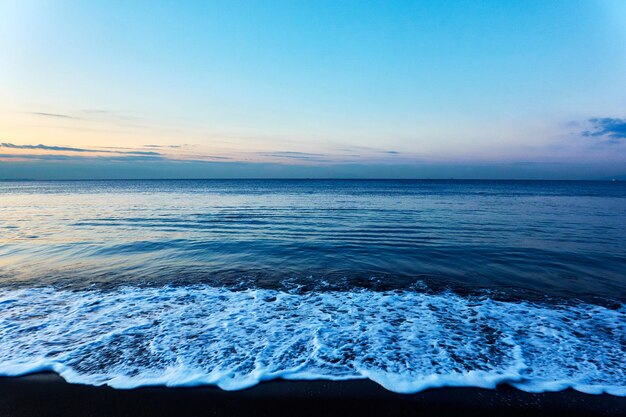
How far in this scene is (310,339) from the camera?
21.4ft

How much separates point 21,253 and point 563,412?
19.2 meters

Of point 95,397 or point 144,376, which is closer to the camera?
point 95,397

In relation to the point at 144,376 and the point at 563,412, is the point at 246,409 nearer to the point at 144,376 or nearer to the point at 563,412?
the point at 144,376

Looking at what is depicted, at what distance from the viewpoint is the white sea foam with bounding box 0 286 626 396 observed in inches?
206

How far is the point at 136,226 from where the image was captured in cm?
2295

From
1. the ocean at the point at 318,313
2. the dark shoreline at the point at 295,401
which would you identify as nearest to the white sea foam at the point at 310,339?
the ocean at the point at 318,313

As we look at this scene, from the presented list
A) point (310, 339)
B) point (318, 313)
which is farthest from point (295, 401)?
point (318, 313)

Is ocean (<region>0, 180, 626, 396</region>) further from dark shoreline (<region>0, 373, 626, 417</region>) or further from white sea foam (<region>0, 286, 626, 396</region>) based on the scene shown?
dark shoreline (<region>0, 373, 626, 417</region>)

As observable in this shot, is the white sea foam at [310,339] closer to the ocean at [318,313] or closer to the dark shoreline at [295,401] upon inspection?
the ocean at [318,313]

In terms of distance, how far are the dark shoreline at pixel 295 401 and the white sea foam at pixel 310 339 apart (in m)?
0.20

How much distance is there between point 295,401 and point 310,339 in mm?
1908

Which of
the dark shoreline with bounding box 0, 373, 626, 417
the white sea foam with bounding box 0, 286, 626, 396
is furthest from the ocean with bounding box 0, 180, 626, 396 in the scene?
the dark shoreline with bounding box 0, 373, 626, 417

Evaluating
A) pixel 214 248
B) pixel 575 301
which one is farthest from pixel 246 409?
pixel 214 248

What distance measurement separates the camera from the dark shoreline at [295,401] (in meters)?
4.42
